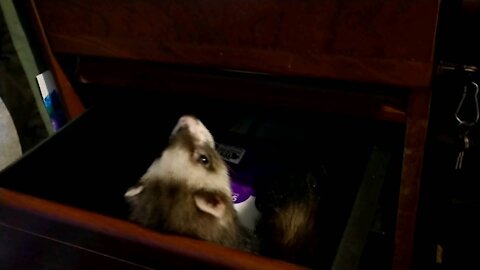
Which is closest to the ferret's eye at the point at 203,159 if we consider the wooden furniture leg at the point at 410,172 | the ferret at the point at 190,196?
the ferret at the point at 190,196

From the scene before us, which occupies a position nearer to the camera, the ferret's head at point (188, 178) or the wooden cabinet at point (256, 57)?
the wooden cabinet at point (256, 57)

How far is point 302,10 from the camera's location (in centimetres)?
52

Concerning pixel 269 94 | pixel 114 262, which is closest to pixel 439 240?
pixel 269 94

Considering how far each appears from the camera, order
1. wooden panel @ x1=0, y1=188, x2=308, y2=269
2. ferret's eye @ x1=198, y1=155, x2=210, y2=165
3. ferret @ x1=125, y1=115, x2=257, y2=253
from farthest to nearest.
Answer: ferret's eye @ x1=198, y1=155, x2=210, y2=165
ferret @ x1=125, y1=115, x2=257, y2=253
wooden panel @ x1=0, y1=188, x2=308, y2=269

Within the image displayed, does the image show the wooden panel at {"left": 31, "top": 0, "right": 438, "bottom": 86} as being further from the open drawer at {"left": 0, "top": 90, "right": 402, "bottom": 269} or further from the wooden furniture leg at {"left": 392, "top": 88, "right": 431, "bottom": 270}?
the open drawer at {"left": 0, "top": 90, "right": 402, "bottom": 269}

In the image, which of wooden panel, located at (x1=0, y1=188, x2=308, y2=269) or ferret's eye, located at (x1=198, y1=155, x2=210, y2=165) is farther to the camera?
ferret's eye, located at (x1=198, y1=155, x2=210, y2=165)

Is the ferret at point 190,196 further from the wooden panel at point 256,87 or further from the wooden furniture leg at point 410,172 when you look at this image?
the wooden furniture leg at point 410,172

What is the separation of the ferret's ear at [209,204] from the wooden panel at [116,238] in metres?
0.10

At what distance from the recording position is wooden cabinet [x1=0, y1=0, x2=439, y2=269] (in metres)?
0.50

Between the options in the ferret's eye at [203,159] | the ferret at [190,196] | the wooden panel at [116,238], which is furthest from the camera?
the ferret's eye at [203,159]

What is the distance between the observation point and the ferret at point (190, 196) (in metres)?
0.58

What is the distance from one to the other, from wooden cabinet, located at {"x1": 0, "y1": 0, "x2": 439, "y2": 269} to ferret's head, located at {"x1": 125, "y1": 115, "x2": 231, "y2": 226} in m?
0.08

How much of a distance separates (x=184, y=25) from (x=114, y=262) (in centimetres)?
31

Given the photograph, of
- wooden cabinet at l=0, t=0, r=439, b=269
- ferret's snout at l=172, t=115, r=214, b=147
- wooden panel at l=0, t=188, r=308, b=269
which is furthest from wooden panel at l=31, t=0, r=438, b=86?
wooden panel at l=0, t=188, r=308, b=269
